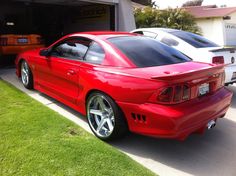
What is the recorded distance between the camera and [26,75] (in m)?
6.21

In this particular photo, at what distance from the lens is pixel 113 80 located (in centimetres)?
371

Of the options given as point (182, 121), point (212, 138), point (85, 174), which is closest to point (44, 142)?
point (85, 174)

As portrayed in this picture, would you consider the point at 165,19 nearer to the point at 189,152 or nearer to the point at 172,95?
the point at 189,152

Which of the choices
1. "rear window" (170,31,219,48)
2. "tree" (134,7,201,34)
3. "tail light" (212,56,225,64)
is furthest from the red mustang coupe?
"tree" (134,7,201,34)

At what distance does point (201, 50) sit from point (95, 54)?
292 centimetres

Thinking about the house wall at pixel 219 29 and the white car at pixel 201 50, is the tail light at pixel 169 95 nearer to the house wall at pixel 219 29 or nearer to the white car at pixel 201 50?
the white car at pixel 201 50

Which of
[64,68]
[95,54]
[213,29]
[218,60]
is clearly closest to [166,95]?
[95,54]

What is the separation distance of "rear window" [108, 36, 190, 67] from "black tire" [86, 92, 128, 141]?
2.13 ft

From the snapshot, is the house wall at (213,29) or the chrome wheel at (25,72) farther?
the house wall at (213,29)

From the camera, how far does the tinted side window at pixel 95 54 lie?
4137 mm

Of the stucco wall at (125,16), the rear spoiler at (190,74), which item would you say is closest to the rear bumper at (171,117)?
the rear spoiler at (190,74)

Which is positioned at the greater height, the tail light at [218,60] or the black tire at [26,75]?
the tail light at [218,60]

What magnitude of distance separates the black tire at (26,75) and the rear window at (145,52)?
8.23 feet

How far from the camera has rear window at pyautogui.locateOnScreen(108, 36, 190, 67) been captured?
13.0ft
